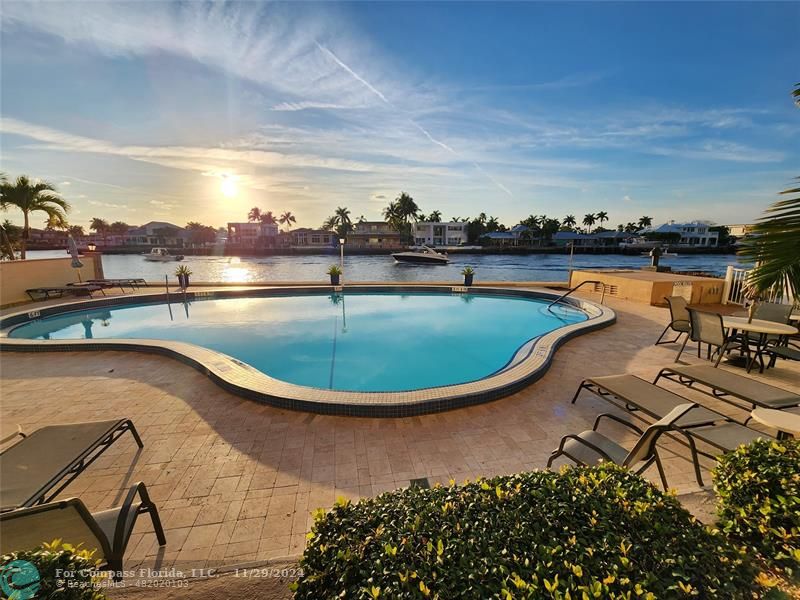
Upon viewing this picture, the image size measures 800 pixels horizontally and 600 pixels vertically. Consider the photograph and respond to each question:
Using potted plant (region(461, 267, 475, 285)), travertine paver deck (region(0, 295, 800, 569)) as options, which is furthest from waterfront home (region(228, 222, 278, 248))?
travertine paver deck (region(0, 295, 800, 569))

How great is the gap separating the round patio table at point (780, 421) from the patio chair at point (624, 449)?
501 mm

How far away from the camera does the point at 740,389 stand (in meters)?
3.41

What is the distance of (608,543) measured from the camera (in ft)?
4.12

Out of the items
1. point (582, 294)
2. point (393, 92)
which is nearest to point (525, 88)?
point (393, 92)

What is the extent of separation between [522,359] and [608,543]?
13.5 feet

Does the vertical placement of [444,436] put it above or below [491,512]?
below

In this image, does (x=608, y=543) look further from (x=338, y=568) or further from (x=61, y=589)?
(x=61, y=589)

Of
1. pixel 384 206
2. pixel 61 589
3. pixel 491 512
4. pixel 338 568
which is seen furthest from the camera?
pixel 384 206

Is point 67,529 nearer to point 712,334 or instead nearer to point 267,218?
point 712,334

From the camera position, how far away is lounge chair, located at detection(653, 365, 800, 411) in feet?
10.3

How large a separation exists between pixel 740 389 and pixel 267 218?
9052 centimetres

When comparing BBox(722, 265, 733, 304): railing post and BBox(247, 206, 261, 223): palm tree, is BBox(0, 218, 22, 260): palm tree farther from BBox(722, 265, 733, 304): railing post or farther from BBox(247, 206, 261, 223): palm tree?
BBox(247, 206, 261, 223): palm tree

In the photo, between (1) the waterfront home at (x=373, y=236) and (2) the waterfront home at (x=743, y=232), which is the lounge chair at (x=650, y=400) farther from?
(1) the waterfront home at (x=373, y=236)

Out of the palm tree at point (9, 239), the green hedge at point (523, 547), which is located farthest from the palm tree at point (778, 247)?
the palm tree at point (9, 239)
